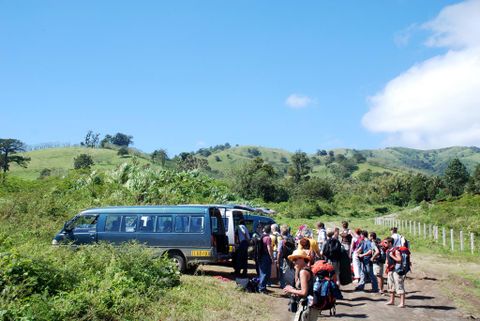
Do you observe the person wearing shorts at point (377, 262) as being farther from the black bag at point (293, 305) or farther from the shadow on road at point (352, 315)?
the black bag at point (293, 305)

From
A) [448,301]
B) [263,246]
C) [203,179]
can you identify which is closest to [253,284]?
[263,246]

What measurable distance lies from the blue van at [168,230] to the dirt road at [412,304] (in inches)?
64.5

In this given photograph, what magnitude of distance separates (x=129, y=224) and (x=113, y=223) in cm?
58

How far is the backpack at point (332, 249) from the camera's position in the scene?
488 inches

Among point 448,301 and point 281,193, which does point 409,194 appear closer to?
point 281,193

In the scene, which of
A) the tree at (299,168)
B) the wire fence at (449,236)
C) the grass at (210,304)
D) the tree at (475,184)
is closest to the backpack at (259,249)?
the grass at (210,304)

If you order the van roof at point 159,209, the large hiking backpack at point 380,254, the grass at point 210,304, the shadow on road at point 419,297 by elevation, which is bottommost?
the shadow on road at point 419,297

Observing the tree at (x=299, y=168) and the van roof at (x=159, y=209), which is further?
the tree at (x=299, y=168)

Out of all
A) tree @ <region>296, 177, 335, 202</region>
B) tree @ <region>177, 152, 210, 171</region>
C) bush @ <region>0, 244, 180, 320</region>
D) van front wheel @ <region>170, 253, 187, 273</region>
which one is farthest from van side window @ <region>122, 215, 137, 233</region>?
tree @ <region>177, 152, 210, 171</region>

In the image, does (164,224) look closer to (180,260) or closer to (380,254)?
(180,260)

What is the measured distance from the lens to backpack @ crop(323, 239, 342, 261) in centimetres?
1238

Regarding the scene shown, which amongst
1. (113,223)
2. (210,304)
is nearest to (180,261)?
(113,223)

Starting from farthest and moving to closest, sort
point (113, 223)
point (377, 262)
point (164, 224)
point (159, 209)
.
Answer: point (113, 223) < point (159, 209) < point (164, 224) < point (377, 262)

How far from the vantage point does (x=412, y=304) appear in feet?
38.4
